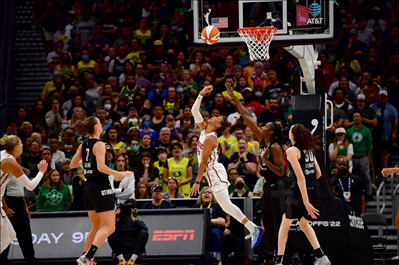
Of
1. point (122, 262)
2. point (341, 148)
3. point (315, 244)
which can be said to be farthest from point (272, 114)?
point (315, 244)

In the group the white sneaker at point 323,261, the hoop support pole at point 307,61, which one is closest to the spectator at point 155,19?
the hoop support pole at point 307,61

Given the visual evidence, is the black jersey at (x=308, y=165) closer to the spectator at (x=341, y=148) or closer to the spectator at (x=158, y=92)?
the spectator at (x=341, y=148)

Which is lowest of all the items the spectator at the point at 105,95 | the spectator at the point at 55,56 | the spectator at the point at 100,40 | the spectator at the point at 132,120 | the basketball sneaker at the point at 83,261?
the basketball sneaker at the point at 83,261

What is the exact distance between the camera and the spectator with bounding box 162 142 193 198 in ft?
47.5

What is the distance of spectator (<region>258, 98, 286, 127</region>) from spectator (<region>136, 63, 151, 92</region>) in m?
3.75

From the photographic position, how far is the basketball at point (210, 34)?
35.7 ft

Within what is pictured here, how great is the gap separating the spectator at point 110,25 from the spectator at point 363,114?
854 centimetres

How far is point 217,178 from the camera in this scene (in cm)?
1043

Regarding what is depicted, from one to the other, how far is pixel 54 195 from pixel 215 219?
11.2 feet

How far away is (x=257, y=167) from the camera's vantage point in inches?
571

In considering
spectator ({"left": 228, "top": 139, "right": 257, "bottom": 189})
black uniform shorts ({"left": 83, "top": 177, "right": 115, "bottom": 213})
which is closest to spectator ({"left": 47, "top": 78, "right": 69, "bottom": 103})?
spectator ({"left": 228, "top": 139, "right": 257, "bottom": 189})

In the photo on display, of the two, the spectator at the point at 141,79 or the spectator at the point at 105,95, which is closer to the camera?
the spectator at the point at 105,95

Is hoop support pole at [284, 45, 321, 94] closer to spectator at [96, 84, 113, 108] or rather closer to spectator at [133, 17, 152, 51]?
spectator at [96, 84, 113, 108]

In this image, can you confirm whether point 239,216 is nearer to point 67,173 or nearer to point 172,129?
point 67,173
